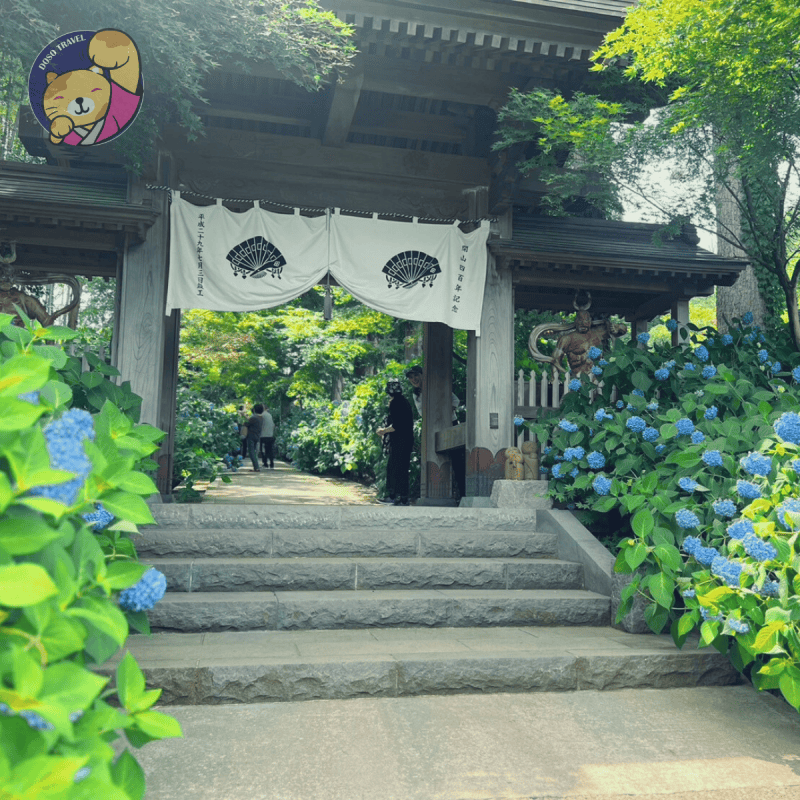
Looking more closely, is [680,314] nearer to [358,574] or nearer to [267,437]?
[358,574]

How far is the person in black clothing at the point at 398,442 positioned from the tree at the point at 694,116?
355 cm

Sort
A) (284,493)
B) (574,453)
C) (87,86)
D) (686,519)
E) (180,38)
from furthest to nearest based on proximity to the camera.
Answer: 1. (284,493)
2. (574,453)
3. (180,38)
4. (87,86)
5. (686,519)

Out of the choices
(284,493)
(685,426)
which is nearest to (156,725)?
(685,426)

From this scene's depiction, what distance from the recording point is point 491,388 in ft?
25.6

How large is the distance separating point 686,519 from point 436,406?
227 inches

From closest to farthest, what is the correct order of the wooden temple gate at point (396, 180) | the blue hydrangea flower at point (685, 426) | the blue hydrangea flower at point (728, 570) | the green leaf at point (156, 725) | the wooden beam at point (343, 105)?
the green leaf at point (156, 725) < the blue hydrangea flower at point (728, 570) < the blue hydrangea flower at point (685, 426) < the wooden temple gate at point (396, 180) < the wooden beam at point (343, 105)

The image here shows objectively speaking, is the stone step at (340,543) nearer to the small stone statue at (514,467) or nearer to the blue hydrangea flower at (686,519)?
the small stone statue at (514,467)

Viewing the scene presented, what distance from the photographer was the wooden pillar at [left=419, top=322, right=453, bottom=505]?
9617mm

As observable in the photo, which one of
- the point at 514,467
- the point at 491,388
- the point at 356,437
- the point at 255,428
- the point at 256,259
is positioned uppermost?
the point at 256,259

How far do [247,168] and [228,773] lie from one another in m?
6.77

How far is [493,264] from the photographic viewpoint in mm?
7938

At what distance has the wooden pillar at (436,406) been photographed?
9617mm

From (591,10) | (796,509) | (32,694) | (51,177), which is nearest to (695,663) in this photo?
(796,509)

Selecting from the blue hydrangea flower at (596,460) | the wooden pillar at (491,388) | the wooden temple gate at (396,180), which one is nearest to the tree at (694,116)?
the wooden temple gate at (396,180)
